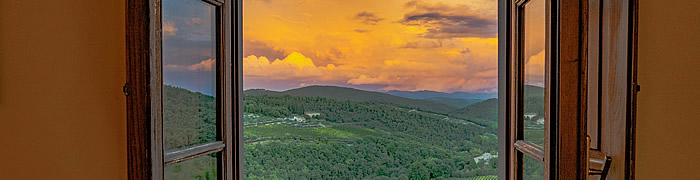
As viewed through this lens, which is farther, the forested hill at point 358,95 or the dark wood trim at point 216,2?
the forested hill at point 358,95

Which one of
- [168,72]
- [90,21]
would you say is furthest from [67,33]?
[168,72]

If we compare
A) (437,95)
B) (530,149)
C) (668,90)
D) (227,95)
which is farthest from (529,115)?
(437,95)

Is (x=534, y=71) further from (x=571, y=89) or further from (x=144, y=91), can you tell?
(x=144, y=91)

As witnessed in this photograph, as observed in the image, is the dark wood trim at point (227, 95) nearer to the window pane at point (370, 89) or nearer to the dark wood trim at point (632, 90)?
the dark wood trim at point (632, 90)

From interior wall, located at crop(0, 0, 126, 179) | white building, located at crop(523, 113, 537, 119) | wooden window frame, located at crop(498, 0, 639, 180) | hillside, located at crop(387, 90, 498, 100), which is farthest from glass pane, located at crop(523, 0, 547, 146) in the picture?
hillside, located at crop(387, 90, 498, 100)

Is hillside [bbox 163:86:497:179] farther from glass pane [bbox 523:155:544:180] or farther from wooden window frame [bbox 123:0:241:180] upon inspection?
wooden window frame [bbox 123:0:241:180]

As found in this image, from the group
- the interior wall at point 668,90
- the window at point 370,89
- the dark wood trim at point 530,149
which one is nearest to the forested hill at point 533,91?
the dark wood trim at point 530,149

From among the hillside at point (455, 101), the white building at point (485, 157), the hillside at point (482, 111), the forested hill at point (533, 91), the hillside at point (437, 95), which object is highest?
the forested hill at point (533, 91)
